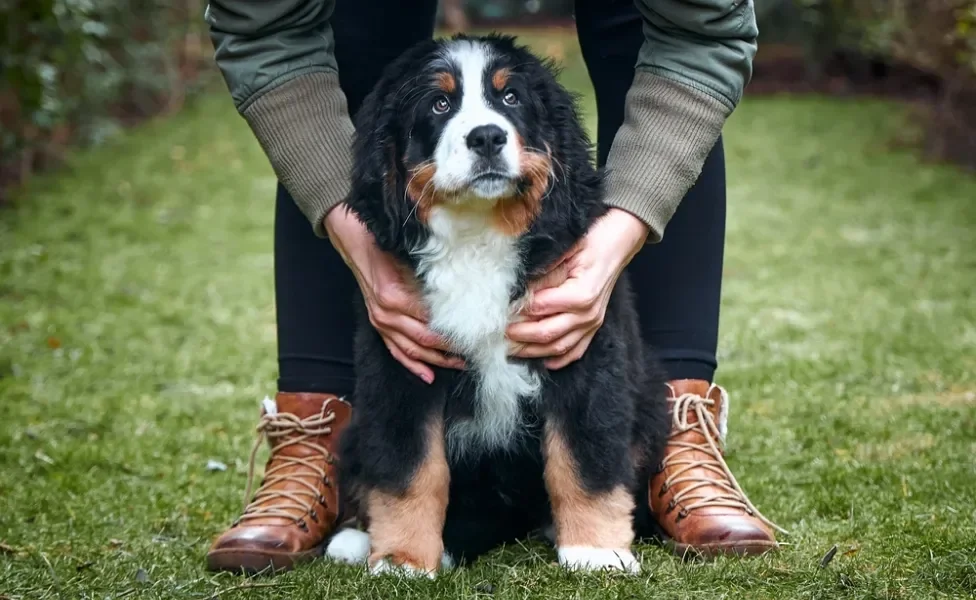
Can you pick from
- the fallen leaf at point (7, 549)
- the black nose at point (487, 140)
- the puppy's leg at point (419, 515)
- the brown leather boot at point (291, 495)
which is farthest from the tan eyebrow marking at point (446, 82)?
the fallen leaf at point (7, 549)

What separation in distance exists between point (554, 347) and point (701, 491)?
1.68 ft

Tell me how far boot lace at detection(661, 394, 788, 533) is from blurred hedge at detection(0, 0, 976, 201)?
2369 mm

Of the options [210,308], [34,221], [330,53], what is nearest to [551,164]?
[330,53]

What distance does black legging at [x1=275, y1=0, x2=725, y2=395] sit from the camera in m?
2.62

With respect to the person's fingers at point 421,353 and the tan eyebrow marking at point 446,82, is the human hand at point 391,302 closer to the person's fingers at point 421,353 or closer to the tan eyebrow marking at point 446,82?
the person's fingers at point 421,353

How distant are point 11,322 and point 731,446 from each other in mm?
3236

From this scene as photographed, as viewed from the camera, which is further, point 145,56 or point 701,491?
point 145,56

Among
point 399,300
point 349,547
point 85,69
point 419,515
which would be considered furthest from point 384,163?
point 85,69

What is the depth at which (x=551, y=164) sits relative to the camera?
229 centimetres

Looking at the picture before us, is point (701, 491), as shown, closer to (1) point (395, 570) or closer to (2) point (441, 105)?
(1) point (395, 570)

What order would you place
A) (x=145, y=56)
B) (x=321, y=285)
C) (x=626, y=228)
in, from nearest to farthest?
(x=626, y=228) → (x=321, y=285) → (x=145, y=56)

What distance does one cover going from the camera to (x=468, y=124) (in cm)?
221

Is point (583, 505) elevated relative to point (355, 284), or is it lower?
lower

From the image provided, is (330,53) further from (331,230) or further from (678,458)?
(678,458)
